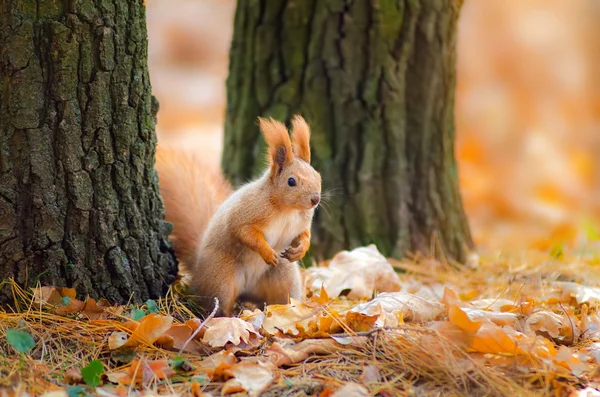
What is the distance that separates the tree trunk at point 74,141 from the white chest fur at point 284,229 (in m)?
0.50

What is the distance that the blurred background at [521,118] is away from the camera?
6797mm

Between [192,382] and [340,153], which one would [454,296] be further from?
[340,153]

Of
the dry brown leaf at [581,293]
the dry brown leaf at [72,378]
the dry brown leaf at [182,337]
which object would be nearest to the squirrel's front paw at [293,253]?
the dry brown leaf at [182,337]

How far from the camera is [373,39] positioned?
12.1 ft

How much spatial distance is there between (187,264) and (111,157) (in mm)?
767

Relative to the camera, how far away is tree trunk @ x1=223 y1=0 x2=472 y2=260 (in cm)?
372

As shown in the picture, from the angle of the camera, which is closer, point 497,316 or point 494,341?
point 494,341

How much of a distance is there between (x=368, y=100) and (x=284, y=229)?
3.83 feet

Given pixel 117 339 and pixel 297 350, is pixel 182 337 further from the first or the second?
pixel 297 350

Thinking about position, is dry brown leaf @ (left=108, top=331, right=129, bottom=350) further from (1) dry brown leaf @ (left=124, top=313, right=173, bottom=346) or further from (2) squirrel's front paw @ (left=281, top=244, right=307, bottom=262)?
(2) squirrel's front paw @ (left=281, top=244, right=307, bottom=262)

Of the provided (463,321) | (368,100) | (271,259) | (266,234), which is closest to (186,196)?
(266,234)

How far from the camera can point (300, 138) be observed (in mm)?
2828

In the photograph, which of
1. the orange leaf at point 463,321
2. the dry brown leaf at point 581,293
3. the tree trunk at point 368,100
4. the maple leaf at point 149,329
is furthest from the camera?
the tree trunk at point 368,100

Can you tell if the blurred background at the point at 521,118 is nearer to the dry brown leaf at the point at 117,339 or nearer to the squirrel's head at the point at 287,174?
the squirrel's head at the point at 287,174
